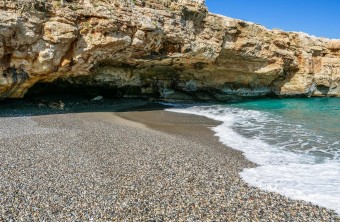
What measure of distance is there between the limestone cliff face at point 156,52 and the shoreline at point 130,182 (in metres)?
8.65

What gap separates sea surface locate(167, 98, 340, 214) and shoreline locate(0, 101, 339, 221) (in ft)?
2.15

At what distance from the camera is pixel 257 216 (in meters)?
6.74

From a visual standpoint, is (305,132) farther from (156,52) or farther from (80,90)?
(80,90)

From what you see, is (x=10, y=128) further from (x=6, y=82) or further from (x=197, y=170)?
(x=197, y=170)

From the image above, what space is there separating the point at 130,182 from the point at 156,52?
20059 mm

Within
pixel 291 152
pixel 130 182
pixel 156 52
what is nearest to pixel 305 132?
pixel 291 152

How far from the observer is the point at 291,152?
13.2 metres

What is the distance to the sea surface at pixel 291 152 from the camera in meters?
8.71

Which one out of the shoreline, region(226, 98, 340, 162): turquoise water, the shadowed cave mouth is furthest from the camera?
the shadowed cave mouth

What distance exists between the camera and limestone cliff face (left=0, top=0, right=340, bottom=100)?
20.1 metres

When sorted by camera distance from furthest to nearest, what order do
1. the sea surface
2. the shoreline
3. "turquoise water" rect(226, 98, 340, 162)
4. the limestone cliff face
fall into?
the limestone cliff face → "turquoise water" rect(226, 98, 340, 162) → the sea surface → the shoreline

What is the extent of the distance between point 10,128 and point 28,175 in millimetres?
8185

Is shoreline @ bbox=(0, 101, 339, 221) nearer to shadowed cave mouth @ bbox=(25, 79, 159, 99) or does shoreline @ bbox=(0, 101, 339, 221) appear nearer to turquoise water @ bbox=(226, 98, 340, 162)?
turquoise water @ bbox=(226, 98, 340, 162)

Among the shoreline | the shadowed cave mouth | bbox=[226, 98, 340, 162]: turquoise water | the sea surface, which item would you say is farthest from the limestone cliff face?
bbox=[226, 98, 340, 162]: turquoise water
